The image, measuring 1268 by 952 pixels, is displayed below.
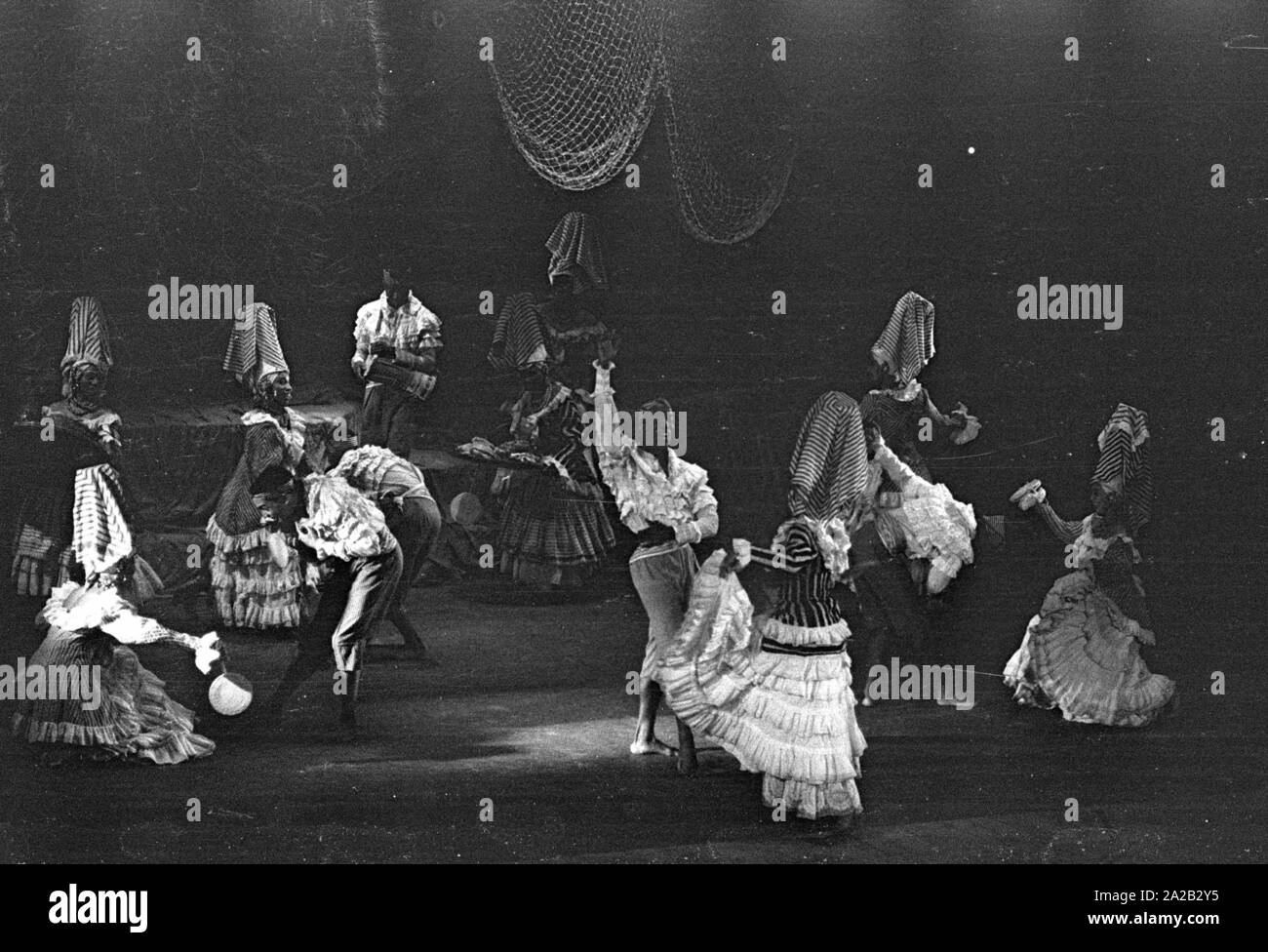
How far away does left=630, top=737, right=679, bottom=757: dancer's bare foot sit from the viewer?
26.5 feet

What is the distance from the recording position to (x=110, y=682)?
809cm

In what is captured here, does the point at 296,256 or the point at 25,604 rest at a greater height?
the point at 296,256

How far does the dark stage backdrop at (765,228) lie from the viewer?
8.09 m

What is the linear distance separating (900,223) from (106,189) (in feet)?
9.96

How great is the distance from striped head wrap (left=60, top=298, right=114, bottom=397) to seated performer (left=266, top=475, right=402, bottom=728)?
92cm

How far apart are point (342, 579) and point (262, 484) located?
0.47 meters

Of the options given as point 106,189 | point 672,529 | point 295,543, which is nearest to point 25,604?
point 295,543

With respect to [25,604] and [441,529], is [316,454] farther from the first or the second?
[25,604]

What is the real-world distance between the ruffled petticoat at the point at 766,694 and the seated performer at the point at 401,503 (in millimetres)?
1009

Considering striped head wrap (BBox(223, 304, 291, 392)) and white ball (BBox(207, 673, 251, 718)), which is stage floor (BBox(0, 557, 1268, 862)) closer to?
white ball (BBox(207, 673, 251, 718))

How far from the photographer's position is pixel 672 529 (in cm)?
802

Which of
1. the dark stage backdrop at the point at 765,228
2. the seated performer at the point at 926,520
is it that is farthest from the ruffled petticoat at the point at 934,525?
the dark stage backdrop at the point at 765,228

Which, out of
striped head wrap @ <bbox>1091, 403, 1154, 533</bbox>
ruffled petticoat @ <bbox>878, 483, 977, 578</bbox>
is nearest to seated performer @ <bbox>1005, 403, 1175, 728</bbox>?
striped head wrap @ <bbox>1091, 403, 1154, 533</bbox>
